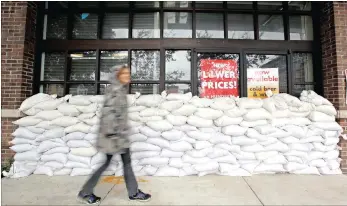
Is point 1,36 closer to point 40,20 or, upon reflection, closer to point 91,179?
point 40,20

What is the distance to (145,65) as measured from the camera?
491 cm

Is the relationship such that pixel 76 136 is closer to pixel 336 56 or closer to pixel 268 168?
pixel 268 168

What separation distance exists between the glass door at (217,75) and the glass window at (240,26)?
1.56ft

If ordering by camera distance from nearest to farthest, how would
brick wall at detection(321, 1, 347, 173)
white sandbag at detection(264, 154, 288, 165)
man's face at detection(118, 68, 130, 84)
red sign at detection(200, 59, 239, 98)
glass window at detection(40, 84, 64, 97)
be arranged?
1. man's face at detection(118, 68, 130, 84)
2. white sandbag at detection(264, 154, 288, 165)
3. brick wall at detection(321, 1, 347, 173)
4. red sign at detection(200, 59, 239, 98)
5. glass window at detection(40, 84, 64, 97)

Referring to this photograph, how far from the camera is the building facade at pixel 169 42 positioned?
4.83 metres

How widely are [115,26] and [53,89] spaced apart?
73.6 inches

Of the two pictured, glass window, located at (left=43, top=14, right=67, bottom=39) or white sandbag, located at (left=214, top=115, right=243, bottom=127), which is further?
glass window, located at (left=43, top=14, right=67, bottom=39)

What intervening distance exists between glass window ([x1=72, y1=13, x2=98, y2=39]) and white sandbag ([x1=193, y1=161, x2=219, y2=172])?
343 cm

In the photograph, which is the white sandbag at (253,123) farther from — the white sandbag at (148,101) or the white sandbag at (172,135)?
the white sandbag at (148,101)

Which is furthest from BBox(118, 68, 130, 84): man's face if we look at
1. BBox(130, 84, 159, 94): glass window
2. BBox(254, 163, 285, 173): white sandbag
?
BBox(254, 163, 285, 173): white sandbag

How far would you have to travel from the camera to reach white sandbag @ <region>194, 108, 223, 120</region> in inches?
158

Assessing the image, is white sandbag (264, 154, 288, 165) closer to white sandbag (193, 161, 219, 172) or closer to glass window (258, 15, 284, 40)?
white sandbag (193, 161, 219, 172)

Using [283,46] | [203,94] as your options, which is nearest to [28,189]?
[203,94]

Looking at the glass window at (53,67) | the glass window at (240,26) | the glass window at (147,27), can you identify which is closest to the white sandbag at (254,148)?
the glass window at (240,26)
